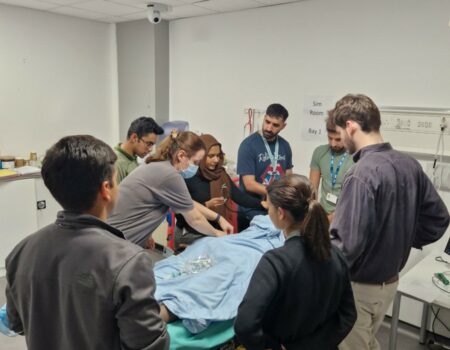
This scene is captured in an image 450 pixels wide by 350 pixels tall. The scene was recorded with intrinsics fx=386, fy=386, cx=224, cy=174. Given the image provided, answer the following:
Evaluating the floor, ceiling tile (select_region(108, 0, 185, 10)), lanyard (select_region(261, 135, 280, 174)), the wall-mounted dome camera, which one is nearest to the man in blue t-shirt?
lanyard (select_region(261, 135, 280, 174))

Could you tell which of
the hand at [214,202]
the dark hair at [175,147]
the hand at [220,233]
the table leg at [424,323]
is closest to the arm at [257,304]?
the dark hair at [175,147]

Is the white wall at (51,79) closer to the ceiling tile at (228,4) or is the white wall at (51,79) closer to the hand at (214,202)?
the ceiling tile at (228,4)

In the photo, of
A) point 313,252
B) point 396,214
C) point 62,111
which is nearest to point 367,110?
point 396,214

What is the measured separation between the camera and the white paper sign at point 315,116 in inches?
123

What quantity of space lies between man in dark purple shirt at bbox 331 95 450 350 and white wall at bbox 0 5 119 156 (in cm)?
324

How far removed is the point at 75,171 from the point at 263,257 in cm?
63

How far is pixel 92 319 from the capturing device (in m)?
0.95

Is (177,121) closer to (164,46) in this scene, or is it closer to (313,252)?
(164,46)

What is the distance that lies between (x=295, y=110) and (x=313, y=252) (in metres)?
2.26

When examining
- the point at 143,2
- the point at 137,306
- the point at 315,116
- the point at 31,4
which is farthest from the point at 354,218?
the point at 31,4

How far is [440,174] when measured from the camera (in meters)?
2.63

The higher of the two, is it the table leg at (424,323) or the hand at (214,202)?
the hand at (214,202)

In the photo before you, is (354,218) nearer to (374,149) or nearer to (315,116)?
(374,149)

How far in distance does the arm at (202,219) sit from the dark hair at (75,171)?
3.60ft
